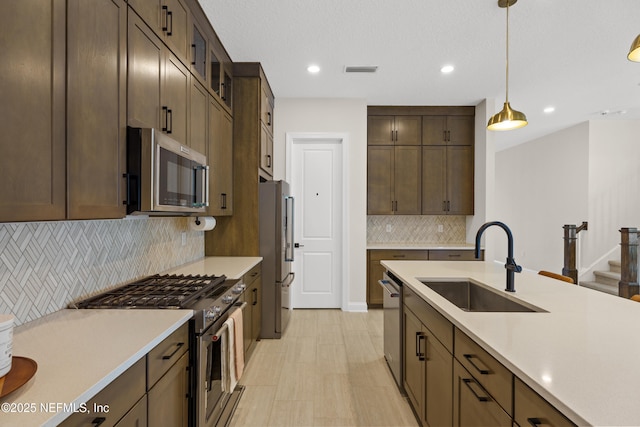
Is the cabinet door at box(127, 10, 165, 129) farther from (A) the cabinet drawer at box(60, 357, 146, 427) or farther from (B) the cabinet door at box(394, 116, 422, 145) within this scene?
(B) the cabinet door at box(394, 116, 422, 145)

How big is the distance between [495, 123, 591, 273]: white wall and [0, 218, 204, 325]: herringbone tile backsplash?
21.5 feet

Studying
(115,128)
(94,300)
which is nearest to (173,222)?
(94,300)

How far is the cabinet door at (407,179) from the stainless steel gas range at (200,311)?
3192mm

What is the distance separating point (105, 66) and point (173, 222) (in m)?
1.55

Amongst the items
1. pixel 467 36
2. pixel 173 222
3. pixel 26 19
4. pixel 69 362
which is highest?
pixel 467 36

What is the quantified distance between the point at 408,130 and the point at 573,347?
408 centimetres

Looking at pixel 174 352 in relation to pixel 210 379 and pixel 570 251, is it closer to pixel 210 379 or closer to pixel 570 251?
pixel 210 379

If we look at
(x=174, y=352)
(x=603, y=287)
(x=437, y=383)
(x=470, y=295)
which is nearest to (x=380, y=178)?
(x=470, y=295)

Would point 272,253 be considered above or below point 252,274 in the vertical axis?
above

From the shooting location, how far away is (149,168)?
5.21ft

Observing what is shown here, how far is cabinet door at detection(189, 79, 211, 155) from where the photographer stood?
2.36 meters

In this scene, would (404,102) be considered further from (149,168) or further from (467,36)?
(149,168)

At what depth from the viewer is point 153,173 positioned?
1.60 meters

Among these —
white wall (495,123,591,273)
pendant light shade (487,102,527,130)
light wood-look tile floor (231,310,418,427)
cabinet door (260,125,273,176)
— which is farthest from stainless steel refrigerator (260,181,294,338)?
white wall (495,123,591,273)
